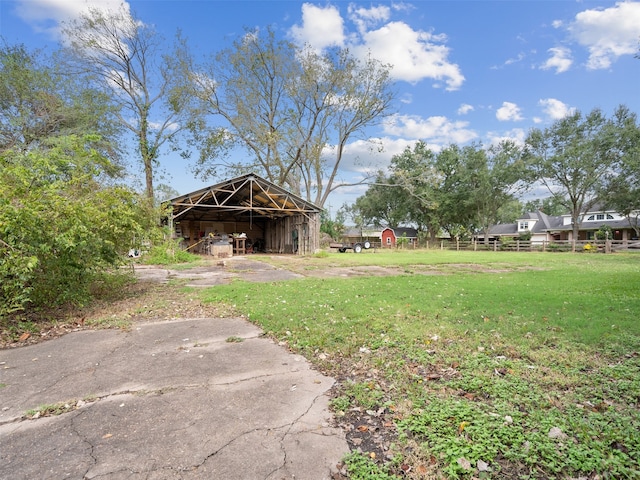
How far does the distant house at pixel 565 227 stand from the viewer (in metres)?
36.2

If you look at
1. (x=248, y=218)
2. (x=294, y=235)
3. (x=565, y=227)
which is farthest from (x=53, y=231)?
(x=565, y=227)

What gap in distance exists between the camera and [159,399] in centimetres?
268

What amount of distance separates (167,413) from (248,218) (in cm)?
2566

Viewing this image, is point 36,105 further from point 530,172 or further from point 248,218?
point 530,172

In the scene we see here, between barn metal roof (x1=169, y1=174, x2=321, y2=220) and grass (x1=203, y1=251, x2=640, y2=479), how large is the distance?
1297 centimetres

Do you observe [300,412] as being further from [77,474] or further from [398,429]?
[77,474]

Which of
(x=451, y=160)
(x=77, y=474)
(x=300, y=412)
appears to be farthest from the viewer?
(x=451, y=160)

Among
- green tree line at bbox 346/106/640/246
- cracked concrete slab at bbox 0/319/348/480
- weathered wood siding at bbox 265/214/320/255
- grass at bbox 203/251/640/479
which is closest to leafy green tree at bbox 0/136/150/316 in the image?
cracked concrete slab at bbox 0/319/348/480

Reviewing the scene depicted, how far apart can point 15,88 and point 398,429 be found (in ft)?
73.6

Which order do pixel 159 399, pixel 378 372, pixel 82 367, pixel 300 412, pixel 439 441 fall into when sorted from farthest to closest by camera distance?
pixel 82 367 → pixel 378 372 → pixel 159 399 → pixel 300 412 → pixel 439 441

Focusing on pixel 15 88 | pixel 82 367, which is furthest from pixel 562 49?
pixel 15 88

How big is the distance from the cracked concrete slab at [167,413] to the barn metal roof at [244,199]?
1404 centimetres

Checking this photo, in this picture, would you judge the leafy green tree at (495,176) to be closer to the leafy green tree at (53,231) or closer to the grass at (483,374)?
the grass at (483,374)

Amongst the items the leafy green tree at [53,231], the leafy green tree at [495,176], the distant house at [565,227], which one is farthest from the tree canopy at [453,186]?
the leafy green tree at [53,231]
